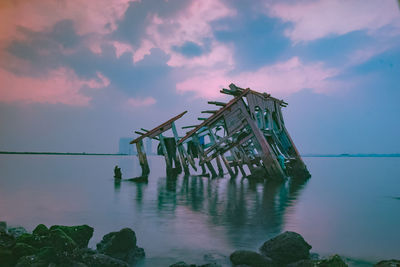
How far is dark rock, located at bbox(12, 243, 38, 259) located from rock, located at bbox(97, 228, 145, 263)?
1.18 metres

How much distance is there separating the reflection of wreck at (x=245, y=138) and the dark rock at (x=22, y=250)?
1402 centimetres

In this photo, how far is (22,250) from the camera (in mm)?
5461

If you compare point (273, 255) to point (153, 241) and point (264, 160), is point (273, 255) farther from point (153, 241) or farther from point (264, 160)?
point (264, 160)

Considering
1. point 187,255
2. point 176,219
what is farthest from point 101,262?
point 176,219

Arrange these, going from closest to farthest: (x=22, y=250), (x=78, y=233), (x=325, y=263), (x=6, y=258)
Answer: (x=325, y=263) → (x=6, y=258) → (x=22, y=250) → (x=78, y=233)

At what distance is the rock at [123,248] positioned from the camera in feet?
19.3

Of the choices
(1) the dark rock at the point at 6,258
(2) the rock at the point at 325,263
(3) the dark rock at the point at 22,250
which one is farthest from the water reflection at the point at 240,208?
(1) the dark rock at the point at 6,258

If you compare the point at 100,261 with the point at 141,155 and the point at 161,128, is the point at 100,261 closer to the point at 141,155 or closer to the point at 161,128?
the point at 161,128

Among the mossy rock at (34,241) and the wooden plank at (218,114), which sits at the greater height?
the wooden plank at (218,114)

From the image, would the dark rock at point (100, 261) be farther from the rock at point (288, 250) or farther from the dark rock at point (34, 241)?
the rock at point (288, 250)

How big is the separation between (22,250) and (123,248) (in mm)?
1713

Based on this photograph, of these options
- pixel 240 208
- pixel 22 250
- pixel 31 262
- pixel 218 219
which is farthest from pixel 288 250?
pixel 240 208

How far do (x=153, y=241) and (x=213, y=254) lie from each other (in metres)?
1.72

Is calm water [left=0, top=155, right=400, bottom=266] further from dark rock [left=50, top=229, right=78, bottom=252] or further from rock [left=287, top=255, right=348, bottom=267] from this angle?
rock [left=287, top=255, right=348, bottom=267]
